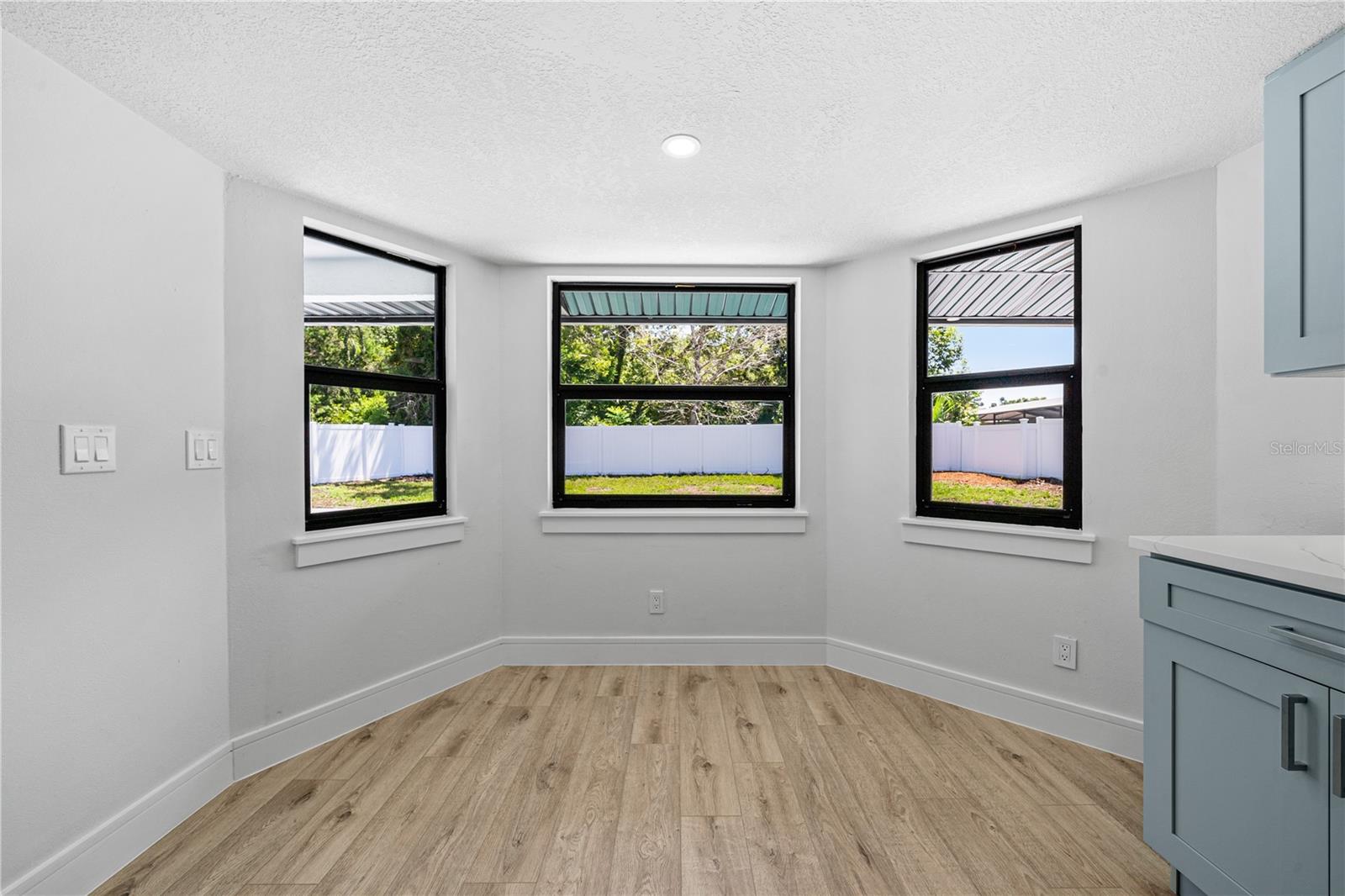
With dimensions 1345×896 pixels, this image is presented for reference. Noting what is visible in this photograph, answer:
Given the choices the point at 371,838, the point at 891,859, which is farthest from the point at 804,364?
the point at 371,838

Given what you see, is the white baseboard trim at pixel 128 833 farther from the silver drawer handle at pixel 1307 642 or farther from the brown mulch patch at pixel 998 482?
the brown mulch patch at pixel 998 482

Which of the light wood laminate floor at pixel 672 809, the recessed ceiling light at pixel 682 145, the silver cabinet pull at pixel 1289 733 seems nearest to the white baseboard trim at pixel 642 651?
the light wood laminate floor at pixel 672 809

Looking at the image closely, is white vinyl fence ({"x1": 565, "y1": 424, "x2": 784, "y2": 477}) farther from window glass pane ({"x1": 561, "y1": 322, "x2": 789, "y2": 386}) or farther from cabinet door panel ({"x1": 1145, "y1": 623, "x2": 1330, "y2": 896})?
cabinet door panel ({"x1": 1145, "y1": 623, "x2": 1330, "y2": 896})

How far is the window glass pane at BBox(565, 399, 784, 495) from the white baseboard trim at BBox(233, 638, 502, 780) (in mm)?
1033

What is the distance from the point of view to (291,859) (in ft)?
5.71

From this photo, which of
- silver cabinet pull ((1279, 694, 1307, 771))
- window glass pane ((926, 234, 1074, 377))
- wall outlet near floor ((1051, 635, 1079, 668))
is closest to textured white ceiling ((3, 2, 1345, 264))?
window glass pane ((926, 234, 1074, 377))

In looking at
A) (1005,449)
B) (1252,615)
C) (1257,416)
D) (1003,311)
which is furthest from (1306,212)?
(1005,449)

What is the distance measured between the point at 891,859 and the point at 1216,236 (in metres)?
2.40

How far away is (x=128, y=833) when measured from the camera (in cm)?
176

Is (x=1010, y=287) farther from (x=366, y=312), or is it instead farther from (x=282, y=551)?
(x=282, y=551)

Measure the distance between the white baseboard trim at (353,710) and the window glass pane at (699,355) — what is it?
163 centimetres

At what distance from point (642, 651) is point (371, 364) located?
2011mm

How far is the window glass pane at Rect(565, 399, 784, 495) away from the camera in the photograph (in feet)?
11.2

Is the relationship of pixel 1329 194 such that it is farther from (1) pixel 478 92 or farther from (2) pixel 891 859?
(1) pixel 478 92
